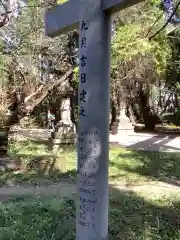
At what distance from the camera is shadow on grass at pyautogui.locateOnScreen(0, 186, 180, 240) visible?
4035 mm

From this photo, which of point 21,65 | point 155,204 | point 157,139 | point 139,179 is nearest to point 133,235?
point 155,204

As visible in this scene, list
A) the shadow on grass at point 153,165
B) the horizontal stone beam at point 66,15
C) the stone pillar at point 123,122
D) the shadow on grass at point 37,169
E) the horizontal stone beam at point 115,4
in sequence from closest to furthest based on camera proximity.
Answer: the horizontal stone beam at point 115,4 → the horizontal stone beam at point 66,15 → the shadow on grass at point 37,169 → the shadow on grass at point 153,165 → the stone pillar at point 123,122

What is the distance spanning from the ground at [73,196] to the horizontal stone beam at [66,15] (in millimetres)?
2086

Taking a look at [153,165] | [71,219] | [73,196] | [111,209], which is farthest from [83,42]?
[153,165]

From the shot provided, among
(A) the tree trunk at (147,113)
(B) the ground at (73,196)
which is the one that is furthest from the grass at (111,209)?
(A) the tree trunk at (147,113)

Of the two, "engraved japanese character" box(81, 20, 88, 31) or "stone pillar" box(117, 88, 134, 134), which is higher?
"engraved japanese character" box(81, 20, 88, 31)

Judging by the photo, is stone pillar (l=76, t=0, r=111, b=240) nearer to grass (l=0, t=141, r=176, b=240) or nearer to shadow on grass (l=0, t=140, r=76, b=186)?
grass (l=0, t=141, r=176, b=240)

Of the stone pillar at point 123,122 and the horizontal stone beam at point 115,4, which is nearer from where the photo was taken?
the horizontal stone beam at point 115,4

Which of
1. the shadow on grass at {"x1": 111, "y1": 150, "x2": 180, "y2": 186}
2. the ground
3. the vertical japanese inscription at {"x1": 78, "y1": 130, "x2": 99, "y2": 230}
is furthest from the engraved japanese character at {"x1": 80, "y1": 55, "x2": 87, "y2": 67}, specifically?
the shadow on grass at {"x1": 111, "y1": 150, "x2": 180, "y2": 186}

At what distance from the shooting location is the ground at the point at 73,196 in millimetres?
4168

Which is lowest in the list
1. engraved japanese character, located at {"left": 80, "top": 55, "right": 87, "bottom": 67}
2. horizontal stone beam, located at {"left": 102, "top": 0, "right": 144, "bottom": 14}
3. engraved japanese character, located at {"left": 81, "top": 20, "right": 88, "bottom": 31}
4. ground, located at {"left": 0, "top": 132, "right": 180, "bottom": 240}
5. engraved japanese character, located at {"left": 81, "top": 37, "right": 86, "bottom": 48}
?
ground, located at {"left": 0, "top": 132, "right": 180, "bottom": 240}

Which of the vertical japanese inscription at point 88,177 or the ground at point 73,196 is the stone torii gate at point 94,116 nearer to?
the vertical japanese inscription at point 88,177

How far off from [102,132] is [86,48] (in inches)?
25.9

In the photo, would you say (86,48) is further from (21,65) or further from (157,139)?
(157,139)
